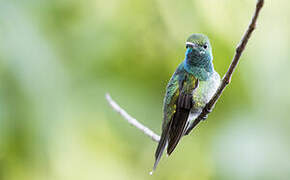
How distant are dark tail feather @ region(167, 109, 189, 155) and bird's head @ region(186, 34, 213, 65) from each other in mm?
360

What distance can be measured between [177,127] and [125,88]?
152 cm

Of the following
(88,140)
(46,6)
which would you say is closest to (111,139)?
(88,140)

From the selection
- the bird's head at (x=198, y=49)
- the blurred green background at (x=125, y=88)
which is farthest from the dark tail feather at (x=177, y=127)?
the blurred green background at (x=125, y=88)

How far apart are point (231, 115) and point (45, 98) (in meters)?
1.58

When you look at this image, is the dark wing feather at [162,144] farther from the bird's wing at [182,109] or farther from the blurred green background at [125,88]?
the blurred green background at [125,88]

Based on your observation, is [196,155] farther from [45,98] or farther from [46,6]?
[46,6]

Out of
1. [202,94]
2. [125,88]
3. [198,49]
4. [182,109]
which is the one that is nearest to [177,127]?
[182,109]

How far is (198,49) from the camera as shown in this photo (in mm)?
2193

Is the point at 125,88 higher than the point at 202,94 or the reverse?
the reverse

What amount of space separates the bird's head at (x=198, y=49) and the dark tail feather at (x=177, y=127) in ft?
1.18

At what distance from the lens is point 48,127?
2.96 meters

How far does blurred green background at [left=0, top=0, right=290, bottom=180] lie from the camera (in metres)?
2.90

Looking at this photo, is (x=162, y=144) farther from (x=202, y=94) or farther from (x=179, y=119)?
(x=202, y=94)

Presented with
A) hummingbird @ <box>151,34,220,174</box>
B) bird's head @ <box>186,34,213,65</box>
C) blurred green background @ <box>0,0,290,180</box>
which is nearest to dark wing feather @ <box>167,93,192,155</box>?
hummingbird @ <box>151,34,220,174</box>
